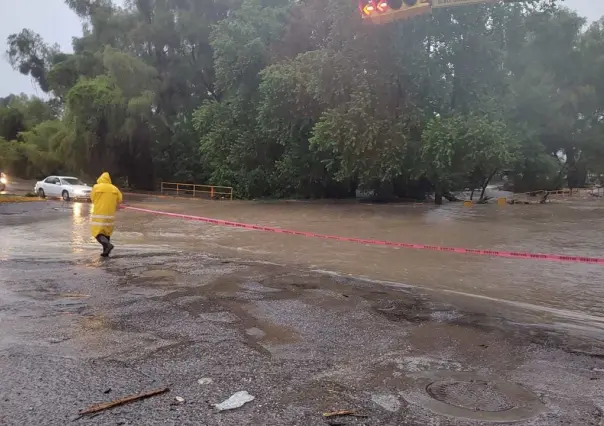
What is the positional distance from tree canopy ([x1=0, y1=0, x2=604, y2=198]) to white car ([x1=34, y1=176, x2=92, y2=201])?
9.52m

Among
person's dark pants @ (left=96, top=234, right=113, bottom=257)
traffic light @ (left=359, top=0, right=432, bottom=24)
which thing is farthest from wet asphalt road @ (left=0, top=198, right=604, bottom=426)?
traffic light @ (left=359, top=0, right=432, bottom=24)

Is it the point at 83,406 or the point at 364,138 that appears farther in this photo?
the point at 364,138

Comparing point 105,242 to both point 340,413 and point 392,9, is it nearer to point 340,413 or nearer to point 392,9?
point 392,9

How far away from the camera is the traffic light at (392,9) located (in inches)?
363

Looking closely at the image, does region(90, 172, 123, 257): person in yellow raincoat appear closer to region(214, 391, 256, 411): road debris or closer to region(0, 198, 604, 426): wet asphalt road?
region(0, 198, 604, 426): wet asphalt road

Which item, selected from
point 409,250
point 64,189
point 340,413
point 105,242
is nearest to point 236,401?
point 340,413

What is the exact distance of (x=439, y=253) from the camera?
1343 cm

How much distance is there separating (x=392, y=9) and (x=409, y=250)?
6285mm

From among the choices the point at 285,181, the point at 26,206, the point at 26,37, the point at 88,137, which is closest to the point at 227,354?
the point at 26,206

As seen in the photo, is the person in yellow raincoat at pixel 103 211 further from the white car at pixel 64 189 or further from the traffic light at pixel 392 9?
the white car at pixel 64 189

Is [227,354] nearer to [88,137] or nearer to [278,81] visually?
[278,81]

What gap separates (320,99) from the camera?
3003cm

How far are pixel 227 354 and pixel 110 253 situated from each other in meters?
7.03

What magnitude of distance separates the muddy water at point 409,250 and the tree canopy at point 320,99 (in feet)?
17.4
